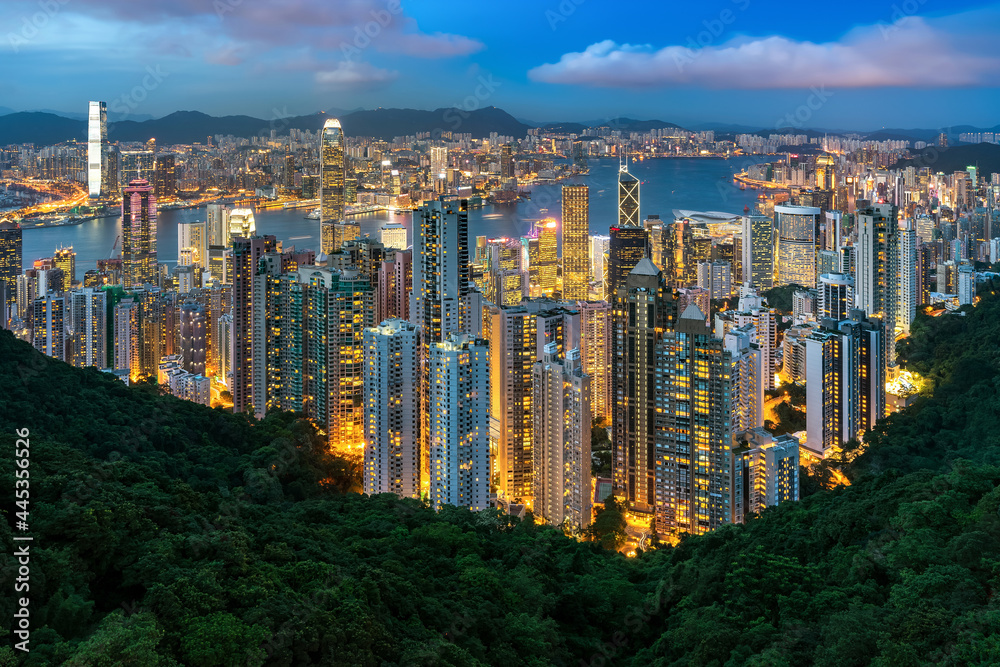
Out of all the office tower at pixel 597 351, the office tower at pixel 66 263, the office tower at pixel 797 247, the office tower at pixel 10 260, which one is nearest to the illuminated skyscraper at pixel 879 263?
the office tower at pixel 797 247

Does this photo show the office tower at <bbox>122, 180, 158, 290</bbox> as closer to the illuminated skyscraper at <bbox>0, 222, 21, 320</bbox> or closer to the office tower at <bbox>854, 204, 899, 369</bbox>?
the illuminated skyscraper at <bbox>0, 222, 21, 320</bbox>

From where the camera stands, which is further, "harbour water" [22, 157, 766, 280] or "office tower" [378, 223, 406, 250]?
"harbour water" [22, 157, 766, 280]

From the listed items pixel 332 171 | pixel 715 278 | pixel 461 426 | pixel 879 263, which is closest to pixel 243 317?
pixel 461 426

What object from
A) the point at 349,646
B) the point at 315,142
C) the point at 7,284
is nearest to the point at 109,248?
the point at 7,284

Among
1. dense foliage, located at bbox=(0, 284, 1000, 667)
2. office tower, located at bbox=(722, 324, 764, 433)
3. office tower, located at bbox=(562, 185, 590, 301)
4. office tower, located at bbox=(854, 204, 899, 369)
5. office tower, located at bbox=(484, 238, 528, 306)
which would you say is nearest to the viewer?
dense foliage, located at bbox=(0, 284, 1000, 667)

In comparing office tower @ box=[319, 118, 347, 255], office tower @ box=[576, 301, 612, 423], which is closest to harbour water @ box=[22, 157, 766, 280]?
office tower @ box=[319, 118, 347, 255]

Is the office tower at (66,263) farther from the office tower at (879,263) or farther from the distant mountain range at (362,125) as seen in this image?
the office tower at (879,263)
